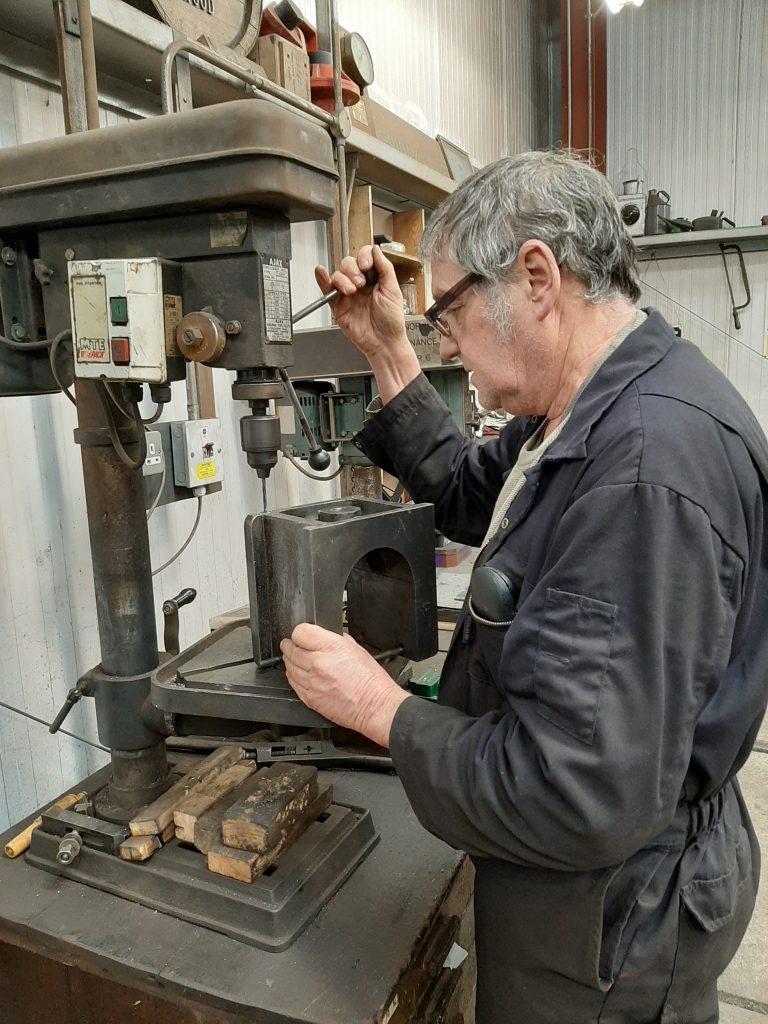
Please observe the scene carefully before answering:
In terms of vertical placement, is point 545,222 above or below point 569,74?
below

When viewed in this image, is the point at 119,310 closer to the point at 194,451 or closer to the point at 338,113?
the point at 194,451

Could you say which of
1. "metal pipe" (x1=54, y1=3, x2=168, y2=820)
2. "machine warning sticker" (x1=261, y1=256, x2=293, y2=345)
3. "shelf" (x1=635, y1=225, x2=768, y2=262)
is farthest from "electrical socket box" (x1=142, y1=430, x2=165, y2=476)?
"shelf" (x1=635, y1=225, x2=768, y2=262)

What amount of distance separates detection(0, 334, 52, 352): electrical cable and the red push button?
0.15 metres

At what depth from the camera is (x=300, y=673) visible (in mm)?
810

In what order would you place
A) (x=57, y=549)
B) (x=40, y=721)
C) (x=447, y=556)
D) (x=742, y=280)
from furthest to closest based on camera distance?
(x=742, y=280), (x=447, y=556), (x=57, y=549), (x=40, y=721)

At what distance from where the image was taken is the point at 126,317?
792 millimetres

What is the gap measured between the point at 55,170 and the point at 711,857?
3.44 feet

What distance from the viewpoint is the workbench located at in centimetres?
75

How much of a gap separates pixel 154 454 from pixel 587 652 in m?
1.19

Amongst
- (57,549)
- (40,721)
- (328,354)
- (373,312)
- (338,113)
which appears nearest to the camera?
(373,312)

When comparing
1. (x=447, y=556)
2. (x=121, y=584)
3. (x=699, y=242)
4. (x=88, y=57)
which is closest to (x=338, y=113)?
(x=88, y=57)

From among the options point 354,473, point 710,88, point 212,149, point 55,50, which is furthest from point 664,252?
point 212,149

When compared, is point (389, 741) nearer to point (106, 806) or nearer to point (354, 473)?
point (106, 806)

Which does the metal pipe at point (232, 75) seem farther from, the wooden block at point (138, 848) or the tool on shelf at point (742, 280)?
the tool on shelf at point (742, 280)
